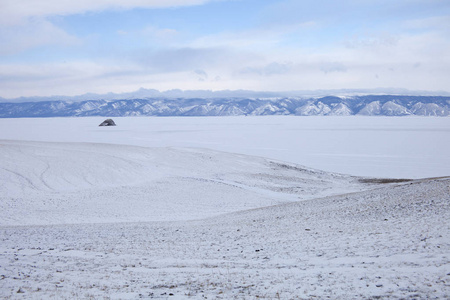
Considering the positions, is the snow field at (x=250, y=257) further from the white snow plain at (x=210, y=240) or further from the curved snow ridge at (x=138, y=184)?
the curved snow ridge at (x=138, y=184)

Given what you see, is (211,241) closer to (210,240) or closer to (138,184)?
(210,240)

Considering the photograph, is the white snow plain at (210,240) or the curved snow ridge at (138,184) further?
the curved snow ridge at (138,184)

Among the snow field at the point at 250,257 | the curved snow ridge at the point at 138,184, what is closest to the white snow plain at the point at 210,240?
the snow field at the point at 250,257

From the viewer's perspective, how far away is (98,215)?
781 inches

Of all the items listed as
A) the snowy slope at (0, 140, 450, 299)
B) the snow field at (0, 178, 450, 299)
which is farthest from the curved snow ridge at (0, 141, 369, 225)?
the snow field at (0, 178, 450, 299)

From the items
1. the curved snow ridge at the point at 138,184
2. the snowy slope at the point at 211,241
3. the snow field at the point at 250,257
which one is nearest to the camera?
the snow field at the point at 250,257

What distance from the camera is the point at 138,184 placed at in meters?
27.2

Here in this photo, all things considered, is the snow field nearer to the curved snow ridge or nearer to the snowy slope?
the snowy slope

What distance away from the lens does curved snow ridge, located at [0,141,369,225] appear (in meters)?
20.6

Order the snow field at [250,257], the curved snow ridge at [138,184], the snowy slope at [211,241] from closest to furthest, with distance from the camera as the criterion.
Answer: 1. the snow field at [250,257]
2. the snowy slope at [211,241]
3. the curved snow ridge at [138,184]

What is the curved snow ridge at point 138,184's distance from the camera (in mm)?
20625

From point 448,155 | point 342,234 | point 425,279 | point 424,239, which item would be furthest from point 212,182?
point 448,155

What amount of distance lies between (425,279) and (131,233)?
9750mm

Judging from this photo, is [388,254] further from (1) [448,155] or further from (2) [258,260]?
(1) [448,155]
